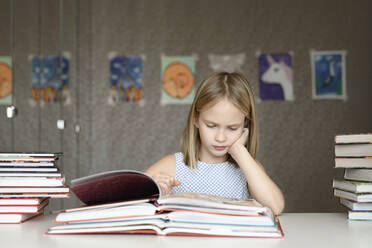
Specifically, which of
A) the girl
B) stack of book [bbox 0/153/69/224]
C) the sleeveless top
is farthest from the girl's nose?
stack of book [bbox 0/153/69/224]

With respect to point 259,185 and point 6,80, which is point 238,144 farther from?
point 6,80

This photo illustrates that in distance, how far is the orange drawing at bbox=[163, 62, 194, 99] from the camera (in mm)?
3303

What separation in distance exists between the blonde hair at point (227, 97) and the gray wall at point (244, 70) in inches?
68.0

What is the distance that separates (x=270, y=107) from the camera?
3.31 meters

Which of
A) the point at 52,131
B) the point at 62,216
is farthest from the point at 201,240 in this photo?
the point at 52,131

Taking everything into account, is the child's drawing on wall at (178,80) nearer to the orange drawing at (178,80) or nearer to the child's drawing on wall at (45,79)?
the orange drawing at (178,80)

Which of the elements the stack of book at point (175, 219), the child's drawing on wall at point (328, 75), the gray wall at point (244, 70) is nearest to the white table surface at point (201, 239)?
the stack of book at point (175, 219)

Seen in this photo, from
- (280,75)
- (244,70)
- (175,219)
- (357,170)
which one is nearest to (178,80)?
(244,70)

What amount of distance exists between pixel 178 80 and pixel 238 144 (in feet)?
6.42

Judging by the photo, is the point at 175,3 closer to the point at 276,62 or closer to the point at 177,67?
the point at 177,67

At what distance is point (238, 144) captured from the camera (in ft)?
4.60

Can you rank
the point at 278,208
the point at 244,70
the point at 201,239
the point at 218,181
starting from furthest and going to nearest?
the point at 244,70, the point at 218,181, the point at 278,208, the point at 201,239

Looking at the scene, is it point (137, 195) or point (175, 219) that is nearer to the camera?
point (175, 219)

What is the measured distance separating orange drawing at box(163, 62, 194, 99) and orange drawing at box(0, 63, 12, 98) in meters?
1.72
